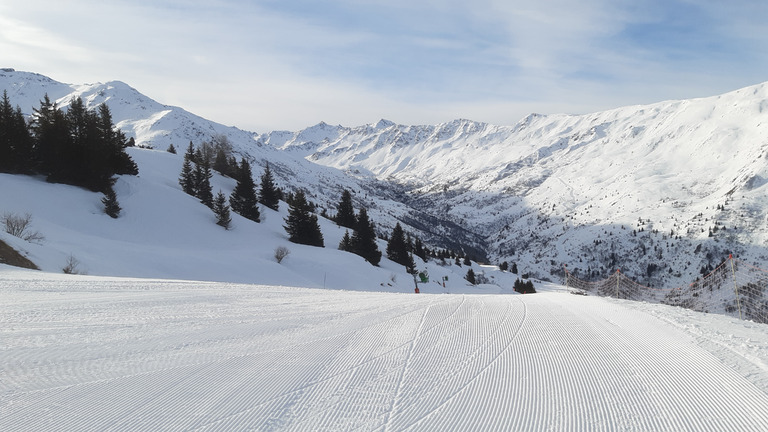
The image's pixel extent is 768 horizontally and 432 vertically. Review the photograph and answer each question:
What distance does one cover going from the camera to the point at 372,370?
4.48 meters

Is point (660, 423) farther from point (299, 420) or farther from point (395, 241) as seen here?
point (395, 241)

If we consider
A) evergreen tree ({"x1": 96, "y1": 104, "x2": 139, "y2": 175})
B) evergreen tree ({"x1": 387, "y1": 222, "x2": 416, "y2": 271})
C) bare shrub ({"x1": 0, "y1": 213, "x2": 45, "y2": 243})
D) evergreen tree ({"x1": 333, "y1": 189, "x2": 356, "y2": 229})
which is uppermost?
evergreen tree ({"x1": 96, "y1": 104, "x2": 139, "y2": 175})

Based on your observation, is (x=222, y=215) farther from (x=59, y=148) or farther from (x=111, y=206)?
(x=59, y=148)

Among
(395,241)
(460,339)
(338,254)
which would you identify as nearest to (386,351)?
(460,339)

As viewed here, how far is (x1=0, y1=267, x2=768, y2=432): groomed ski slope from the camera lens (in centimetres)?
347

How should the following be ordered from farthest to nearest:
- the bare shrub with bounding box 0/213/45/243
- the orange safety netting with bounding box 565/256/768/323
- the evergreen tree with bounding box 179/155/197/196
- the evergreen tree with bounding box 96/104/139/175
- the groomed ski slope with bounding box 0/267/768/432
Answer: the evergreen tree with bounding box 179/155/197/196
the evergreen tree with bounding box 96/104/139/175
the bare shrub with bounding box 0/213/45/243
the orange safety netting with bounding box 565/256/768/323
the groomed ski slope with bounding box 0/267/768/432

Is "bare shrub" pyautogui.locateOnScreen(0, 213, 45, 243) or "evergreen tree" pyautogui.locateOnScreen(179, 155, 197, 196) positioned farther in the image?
"evergreen tree" pyautogui.locateOnScreen(179, 155, 197, 196)

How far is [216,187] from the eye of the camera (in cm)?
5103

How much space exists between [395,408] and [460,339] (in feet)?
7.49

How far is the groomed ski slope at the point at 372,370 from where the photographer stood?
347 centimetres

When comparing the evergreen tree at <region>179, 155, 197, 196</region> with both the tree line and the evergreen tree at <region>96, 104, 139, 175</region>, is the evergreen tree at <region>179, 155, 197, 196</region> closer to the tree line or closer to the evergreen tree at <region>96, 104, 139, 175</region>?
the evergreen tree at <region>96, 104, 139, 175</region>

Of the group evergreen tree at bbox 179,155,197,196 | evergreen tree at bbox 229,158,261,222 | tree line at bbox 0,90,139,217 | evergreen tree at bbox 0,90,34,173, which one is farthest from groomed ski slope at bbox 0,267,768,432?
evergreen tree at bbox 179,155,197,196

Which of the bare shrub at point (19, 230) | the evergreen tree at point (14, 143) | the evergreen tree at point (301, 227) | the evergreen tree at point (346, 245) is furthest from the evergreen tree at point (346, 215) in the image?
the bare shrub at point (19, 230)

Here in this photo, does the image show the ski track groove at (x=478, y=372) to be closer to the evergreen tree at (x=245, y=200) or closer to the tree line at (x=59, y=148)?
the tree line at (x=59, y=148)
